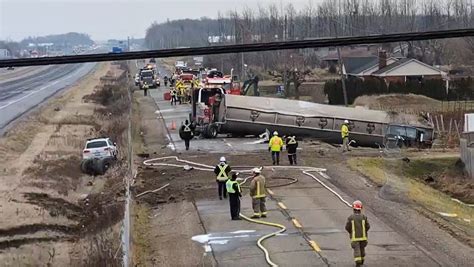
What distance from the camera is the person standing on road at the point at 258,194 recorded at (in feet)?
75.2

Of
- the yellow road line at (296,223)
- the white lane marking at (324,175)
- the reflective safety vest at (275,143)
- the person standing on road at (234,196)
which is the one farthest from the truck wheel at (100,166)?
the yellow road line at (296,223)

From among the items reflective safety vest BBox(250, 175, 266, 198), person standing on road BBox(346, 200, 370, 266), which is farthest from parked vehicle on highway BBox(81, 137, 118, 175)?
person standing on road BBox(346, 200, 370, 266)


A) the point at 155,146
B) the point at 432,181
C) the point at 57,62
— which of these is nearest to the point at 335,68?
the point at 155,146

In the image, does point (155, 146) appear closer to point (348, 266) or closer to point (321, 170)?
point (321, 170)

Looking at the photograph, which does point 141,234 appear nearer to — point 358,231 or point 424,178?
point 358,231

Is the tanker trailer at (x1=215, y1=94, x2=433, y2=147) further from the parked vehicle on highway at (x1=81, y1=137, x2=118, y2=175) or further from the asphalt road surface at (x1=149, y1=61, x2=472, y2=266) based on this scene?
the asphalt road surface at (x1=149, y1=61, x2=472, y2=266)

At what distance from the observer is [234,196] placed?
2306 centimetres

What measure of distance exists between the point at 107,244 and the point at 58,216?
8587mm

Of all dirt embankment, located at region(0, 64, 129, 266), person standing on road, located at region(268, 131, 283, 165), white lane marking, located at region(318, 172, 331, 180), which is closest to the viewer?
dirt embankment, located at region(0, 64, 129, 266)

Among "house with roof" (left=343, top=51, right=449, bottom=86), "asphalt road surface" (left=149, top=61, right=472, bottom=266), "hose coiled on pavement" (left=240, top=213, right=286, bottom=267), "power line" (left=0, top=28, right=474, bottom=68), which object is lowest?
"asphalt road surface" (left=149, top=61, right=472, bottom=266)

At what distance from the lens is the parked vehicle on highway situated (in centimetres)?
3878

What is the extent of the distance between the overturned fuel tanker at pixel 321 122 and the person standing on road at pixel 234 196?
68.1 feet

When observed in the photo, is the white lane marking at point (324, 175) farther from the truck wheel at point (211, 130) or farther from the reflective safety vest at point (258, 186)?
the truck wheel at point (211, 130)

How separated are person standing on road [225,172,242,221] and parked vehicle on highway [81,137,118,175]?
16290 millimetres
